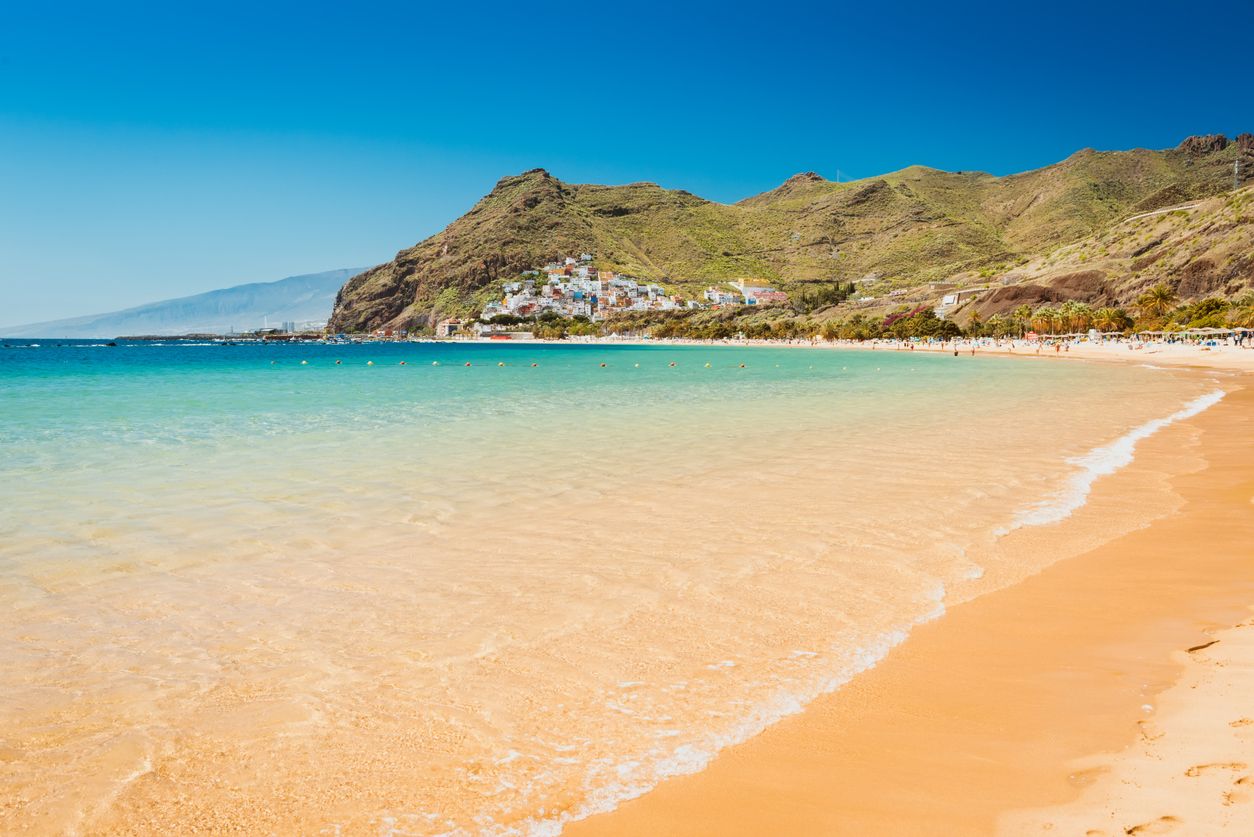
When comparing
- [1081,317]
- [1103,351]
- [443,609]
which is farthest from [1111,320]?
[443,609]

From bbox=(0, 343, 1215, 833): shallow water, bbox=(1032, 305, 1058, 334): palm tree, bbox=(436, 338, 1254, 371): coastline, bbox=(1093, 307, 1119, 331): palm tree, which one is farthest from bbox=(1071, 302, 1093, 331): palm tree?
bbox=(0, 343, 1215, 833): shallow water

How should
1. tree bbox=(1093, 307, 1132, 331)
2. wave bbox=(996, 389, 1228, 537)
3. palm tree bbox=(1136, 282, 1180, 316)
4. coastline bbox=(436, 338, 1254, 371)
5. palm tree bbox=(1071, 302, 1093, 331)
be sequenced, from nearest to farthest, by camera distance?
1. wave bbox=(996, 389, 1228, 537)
2. coastline bbox=(436, 338, 1254, 371)
3. palm tree bbox=(1136, 282, 1180, 316)
4. tree bbox=(1093, 307, 1132, 331)
5. palm tree bbox=(1071, 302, 1093, 331)

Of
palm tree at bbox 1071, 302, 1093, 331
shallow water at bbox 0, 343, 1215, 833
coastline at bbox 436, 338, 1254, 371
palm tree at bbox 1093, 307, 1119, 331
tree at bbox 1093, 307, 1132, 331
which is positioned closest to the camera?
shallow water at bbox 0, 343, 1215, 833

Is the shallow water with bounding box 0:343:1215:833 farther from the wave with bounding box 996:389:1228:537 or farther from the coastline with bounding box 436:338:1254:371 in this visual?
the coastline with bounding box 436:338:1254:371

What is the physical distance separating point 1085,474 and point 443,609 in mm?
9368

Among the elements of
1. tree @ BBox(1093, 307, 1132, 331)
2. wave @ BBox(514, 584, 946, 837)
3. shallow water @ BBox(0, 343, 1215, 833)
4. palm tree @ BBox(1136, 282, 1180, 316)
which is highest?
palm tree @ BBox(1136, 282, 1180, 316)

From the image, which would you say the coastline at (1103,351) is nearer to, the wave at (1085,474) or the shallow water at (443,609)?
the wave at (1085,474)

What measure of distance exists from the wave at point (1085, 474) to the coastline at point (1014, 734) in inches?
86.1

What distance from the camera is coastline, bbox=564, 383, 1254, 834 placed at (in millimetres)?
3064

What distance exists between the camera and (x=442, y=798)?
3275 millimetres

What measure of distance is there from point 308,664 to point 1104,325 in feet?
326

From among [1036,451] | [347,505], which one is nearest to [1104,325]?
[1036,451]

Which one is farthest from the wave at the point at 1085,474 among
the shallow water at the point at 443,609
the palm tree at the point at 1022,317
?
the palm tree at the point at 1022,317

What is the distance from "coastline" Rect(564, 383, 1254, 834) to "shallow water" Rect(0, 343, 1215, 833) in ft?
0.85
